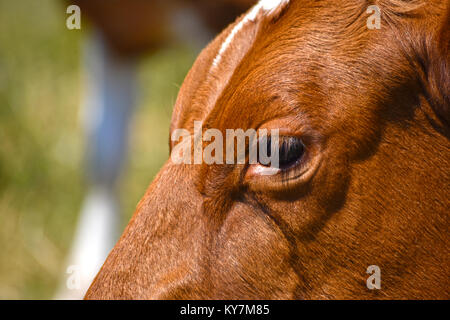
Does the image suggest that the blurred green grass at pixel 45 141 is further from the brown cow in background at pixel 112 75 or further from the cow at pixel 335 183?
the cow at pixel 335 183

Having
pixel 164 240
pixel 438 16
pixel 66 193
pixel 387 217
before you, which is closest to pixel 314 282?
pixel 387 217

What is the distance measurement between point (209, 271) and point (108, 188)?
2.91 m

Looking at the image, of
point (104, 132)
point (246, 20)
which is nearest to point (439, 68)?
point (246, 20)

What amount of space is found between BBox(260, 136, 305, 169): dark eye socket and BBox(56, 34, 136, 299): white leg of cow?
113 inches

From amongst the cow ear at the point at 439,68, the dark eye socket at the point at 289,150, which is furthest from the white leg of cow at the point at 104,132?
the cow ear at the point at 439,68

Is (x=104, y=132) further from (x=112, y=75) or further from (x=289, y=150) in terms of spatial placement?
(x=289, y=150)

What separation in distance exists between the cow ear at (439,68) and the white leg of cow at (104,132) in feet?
9.94

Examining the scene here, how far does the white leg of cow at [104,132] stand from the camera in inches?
170

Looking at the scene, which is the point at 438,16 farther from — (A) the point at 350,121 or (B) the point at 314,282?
(B) the point at 314,282

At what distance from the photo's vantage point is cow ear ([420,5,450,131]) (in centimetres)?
152

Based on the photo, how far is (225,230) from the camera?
5.25ft

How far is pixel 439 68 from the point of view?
5.07 ft

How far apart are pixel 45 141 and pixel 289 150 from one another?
4.18 m

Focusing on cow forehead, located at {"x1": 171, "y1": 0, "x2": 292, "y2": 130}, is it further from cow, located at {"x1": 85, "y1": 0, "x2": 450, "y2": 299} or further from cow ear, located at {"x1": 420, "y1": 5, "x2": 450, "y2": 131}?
cow ear, located at {"x1": 420, "y1": 5, "x2": 450, "y2": 131}
